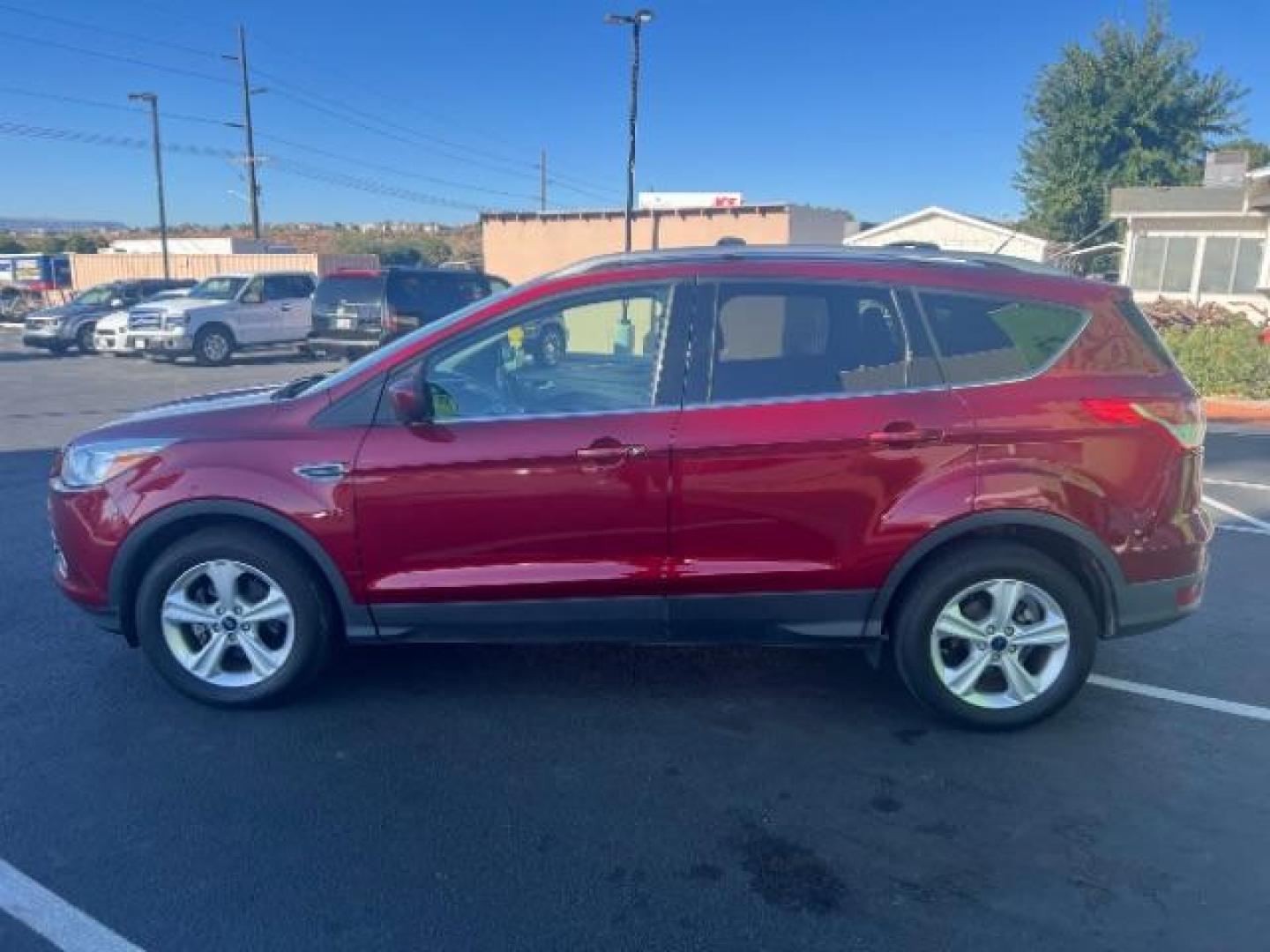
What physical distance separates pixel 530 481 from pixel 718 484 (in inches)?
27.8

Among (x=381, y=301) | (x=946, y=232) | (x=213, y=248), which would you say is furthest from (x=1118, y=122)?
(x=213, y=248)

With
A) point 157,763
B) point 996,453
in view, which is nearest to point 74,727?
point 157,763

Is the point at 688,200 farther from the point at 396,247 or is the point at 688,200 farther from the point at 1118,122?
the point at 396,247

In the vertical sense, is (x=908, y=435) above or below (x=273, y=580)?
above

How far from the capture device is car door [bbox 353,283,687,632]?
12.1 feet

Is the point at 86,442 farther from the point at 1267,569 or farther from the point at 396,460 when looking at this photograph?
the point at 1267,569

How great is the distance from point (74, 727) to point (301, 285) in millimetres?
18792

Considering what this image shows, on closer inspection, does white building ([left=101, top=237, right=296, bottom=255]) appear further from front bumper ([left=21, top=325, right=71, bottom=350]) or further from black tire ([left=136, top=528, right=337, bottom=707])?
black tire ([left=136, top=528, right=337, bottom=707])

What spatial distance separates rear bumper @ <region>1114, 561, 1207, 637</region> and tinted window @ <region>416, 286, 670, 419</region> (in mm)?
2035

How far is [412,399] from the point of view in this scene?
366 centimetres

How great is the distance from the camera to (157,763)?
11.8 ft

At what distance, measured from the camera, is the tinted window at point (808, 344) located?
12.3 ft

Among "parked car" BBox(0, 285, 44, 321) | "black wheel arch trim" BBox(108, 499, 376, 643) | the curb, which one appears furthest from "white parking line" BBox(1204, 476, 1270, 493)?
"parked car" BBox(0, 285, 44, 321)

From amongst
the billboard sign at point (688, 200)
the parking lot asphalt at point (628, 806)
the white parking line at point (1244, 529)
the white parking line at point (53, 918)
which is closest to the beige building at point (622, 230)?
the billboard sign at point (688, 200)
